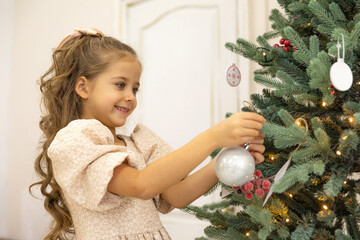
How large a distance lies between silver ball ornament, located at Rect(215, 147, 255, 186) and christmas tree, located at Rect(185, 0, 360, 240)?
0.04 metres

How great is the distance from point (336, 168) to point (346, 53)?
216 mm

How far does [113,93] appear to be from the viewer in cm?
105

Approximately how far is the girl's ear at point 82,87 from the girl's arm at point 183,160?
0.29 metres

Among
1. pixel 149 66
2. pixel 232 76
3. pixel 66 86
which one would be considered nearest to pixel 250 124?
pixel 232 76

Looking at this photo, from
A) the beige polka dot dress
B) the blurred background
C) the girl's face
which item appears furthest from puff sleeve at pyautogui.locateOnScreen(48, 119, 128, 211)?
the blurred background

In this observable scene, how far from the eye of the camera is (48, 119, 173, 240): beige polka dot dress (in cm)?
88

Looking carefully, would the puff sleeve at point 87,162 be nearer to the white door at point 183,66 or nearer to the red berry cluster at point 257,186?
the red berry cluster at point 257,186

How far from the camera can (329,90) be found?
0.72 meters

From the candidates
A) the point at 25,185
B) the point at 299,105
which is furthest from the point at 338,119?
the point at 25,185

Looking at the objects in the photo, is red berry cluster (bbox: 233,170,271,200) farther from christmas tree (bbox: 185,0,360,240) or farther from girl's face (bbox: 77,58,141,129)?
A: girl's face (bbox: 77,58,141,129)

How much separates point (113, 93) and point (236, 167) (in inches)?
17.6

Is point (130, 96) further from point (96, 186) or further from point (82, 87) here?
point (96, 186)

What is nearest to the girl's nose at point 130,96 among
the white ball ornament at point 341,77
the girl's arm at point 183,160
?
the girl's arm at point 183,160

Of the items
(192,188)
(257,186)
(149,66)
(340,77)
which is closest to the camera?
(340,77)
